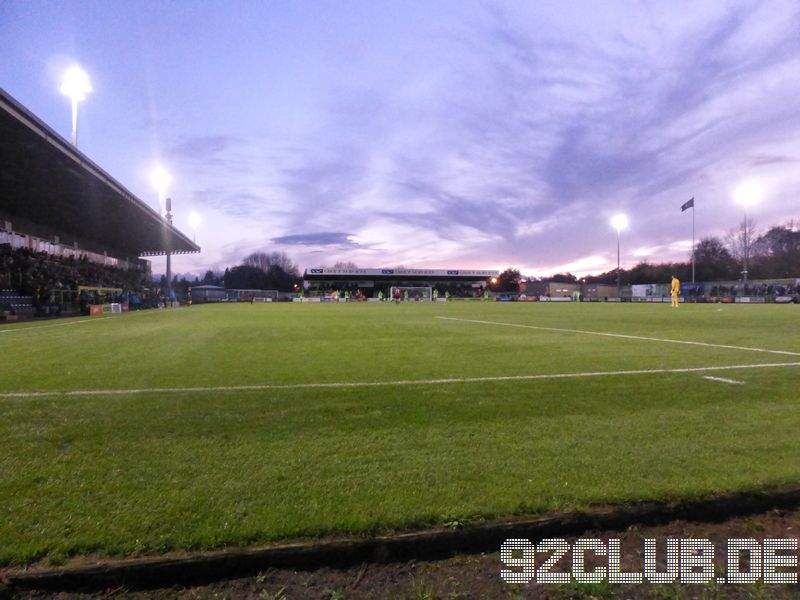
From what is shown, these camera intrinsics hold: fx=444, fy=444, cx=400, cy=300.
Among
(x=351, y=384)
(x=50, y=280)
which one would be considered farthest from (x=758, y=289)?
(x=50, y=280)

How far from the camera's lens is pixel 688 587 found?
2352 millimetres

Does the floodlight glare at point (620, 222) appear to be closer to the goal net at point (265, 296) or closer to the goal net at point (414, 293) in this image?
the goal net at point (414, 293)

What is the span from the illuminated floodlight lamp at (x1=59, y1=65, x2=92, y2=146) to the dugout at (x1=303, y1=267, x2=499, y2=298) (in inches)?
2916

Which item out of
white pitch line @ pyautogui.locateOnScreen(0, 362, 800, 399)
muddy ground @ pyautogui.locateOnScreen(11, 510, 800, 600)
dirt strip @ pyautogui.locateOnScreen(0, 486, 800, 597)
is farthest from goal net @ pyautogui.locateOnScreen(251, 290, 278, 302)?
muddy ground @ pyautogui.locateOnScreen(11, 510, 800, 600)

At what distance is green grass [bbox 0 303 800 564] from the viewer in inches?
107

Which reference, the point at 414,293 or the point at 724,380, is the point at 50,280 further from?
the point at 414,293

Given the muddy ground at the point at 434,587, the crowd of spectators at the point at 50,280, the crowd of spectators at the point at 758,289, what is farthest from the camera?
the crowd of spectators at the point at 758,289

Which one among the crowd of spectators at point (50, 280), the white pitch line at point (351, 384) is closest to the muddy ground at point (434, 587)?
the white pitch line at point (351, 384)

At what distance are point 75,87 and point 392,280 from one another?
269ft

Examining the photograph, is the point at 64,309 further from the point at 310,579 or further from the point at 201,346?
the point at 310,579

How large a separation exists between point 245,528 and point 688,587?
245 centimetres

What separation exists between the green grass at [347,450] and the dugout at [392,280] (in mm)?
92249

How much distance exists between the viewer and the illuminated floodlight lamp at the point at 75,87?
22.6 m

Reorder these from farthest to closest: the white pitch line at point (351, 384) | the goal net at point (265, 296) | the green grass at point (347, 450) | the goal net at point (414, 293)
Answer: the goal net at point (414, 293), the goal net at point (265, 296), the white pitch line at point (351, 384), the green grass at point (347, 450)
